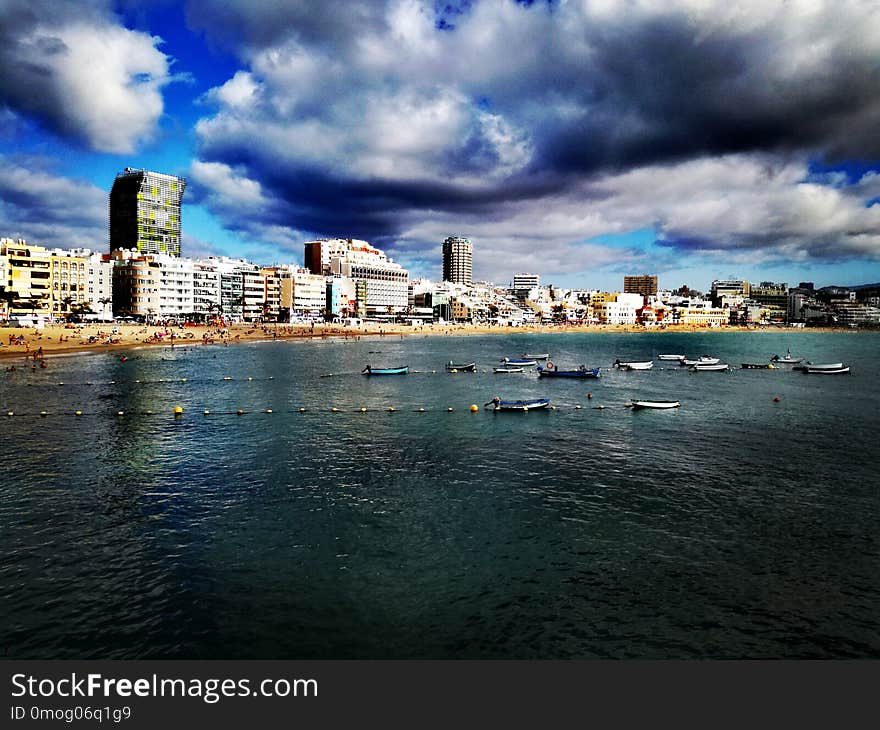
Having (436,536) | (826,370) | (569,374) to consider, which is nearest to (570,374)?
(569,374)

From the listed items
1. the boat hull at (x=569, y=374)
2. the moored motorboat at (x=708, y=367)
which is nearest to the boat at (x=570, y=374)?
the boat hull at (x=569, y=374)

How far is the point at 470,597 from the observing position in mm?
19594

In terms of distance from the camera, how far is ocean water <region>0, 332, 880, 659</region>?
1755 cm

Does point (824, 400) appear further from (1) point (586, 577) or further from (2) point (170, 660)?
(2) point (170, 660)

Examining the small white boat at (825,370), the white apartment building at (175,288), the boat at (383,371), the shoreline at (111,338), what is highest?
the white apartment building at (175,288)

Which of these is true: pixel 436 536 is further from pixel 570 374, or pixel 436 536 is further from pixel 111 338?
pixel 111 338

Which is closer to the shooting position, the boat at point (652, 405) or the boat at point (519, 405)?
the boat at point (519, 405)

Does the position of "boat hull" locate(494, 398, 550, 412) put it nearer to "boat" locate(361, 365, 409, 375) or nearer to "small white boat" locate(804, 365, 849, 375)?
"boat" locate(361, 365, 409, 375)

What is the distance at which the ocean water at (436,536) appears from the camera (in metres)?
17.5

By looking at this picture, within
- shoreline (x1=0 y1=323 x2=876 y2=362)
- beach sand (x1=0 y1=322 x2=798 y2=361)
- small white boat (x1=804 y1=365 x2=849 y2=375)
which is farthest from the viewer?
beach sand (x1=0 y1=322 x2=798 y2=361)

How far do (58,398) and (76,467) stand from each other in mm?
31567

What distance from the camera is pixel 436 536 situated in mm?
24562

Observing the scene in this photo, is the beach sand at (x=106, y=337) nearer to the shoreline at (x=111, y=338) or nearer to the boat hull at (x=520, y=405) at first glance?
the shoreline at (x=111, y=338)

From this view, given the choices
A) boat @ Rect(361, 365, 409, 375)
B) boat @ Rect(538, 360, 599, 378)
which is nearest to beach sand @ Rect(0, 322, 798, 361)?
boat @ Rect(361, 365, 409, 375)
